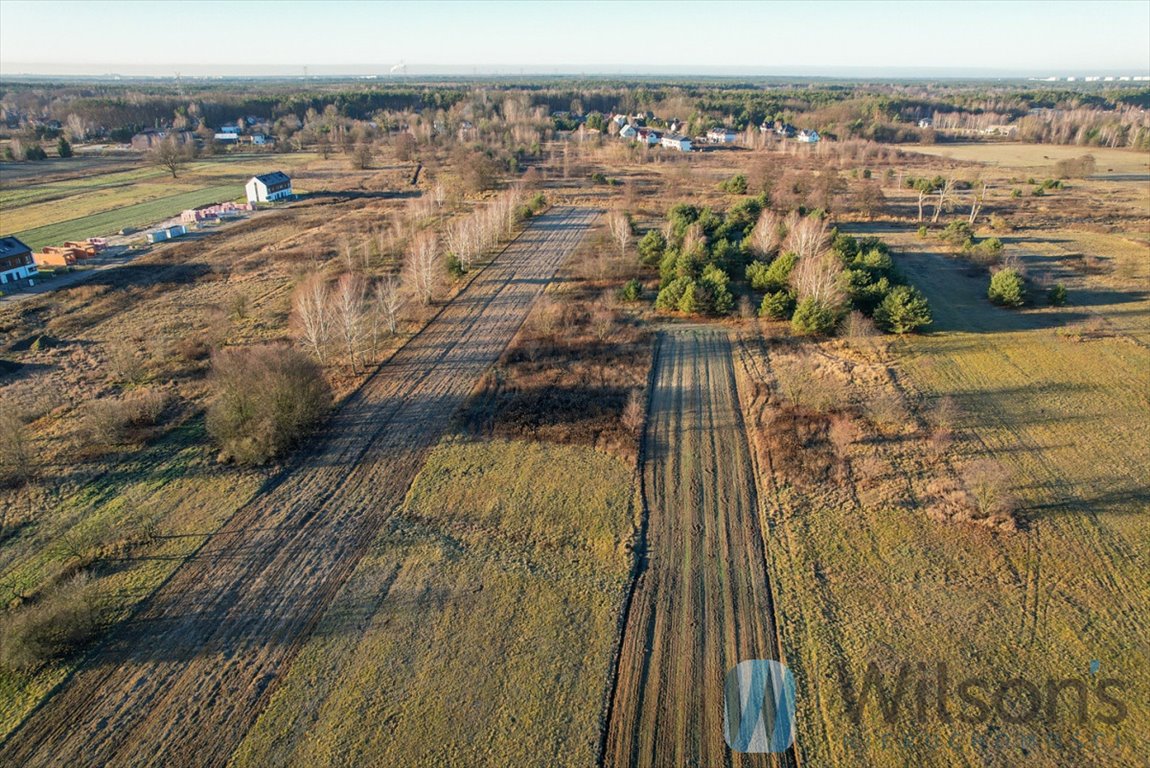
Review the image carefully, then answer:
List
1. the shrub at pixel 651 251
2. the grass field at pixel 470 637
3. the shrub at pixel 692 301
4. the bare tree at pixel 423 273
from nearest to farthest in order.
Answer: the grass field at pixel 470 637
the shrub at pixel 692 301
the bare tree at pixel 423 273
the shrub at pixel 651 251

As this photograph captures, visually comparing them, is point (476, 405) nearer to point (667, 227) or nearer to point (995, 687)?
point (995, 687)

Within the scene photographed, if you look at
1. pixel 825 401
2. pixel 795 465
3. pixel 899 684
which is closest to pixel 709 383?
pixel 825 401

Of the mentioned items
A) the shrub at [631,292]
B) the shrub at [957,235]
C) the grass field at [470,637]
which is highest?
the shrub at [957,235]

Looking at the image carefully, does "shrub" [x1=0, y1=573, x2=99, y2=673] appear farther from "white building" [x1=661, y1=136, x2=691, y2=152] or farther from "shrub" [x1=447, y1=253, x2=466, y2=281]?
"white building" [x1=661, y1=136, x2=691, y2=152]

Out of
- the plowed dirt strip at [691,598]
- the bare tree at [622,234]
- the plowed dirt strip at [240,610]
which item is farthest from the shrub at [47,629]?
the bare tree at [622,234]

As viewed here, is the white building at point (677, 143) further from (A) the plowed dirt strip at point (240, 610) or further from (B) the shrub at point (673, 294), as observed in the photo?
(A) the plowed dirt strip at point (240, 610)

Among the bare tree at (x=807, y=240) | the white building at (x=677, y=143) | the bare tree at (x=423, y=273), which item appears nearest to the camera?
the bare tree at (x=423, y=273)
